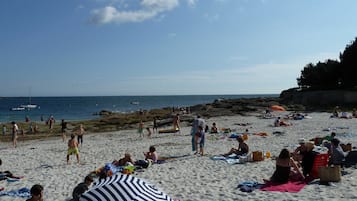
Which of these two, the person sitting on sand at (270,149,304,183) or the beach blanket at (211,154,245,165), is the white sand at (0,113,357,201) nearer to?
the beach blanket at (211,154,245,165)

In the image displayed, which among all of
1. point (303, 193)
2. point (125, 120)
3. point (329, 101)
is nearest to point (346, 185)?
point (303, 193)

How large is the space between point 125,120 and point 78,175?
85.7ft

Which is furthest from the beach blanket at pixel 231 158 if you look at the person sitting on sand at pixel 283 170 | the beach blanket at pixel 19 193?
the beach blanket at pixel 19 193

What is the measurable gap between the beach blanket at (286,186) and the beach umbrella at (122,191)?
4.24 m

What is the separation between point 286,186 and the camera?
9562 millimetres

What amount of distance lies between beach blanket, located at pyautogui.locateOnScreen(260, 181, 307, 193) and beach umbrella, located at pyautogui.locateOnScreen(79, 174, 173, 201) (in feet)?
13.9

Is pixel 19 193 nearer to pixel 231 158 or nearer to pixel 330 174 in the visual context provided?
pixel 231 158

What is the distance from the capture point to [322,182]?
983cm

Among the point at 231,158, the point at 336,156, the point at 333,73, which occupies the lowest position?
the point at 231,158

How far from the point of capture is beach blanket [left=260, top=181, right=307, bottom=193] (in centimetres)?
925

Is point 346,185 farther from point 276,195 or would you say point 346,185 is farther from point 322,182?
point 276,195

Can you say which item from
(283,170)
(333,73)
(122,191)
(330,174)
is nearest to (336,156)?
(330,174)

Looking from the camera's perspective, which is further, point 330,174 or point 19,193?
point 19,193

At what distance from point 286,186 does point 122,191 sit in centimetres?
519
